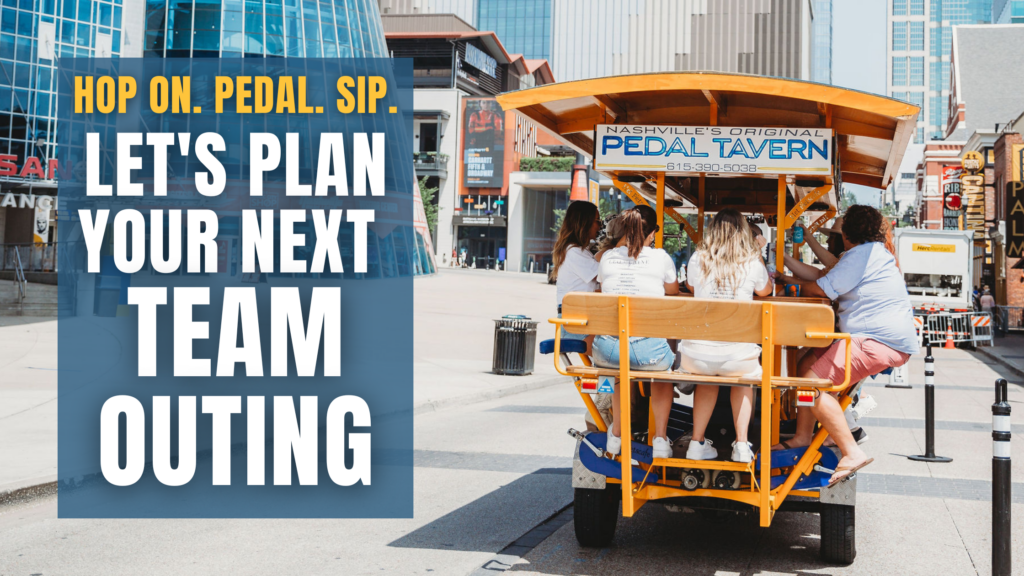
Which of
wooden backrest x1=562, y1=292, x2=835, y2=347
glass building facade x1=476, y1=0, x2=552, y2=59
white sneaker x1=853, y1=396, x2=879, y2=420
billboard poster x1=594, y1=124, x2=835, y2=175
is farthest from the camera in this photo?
glass building facade x1=476, y1=0, x2=552, y2=59

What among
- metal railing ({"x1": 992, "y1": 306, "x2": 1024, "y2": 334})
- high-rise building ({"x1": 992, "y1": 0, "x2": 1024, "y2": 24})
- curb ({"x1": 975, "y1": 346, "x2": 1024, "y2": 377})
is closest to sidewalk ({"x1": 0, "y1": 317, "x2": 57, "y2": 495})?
curb ({"x1": 975, "y1": 346, "x2": 1024, "y2": 377})

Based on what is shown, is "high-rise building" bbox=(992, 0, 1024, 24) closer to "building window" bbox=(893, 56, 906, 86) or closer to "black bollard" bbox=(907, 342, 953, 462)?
"building window" bbox=(893, 56, 906, 86)

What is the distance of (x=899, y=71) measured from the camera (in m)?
187

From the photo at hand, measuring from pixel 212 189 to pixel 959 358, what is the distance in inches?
1094

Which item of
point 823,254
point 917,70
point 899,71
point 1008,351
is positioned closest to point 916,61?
point 917,70

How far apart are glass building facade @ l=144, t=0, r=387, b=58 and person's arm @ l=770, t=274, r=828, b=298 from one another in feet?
121

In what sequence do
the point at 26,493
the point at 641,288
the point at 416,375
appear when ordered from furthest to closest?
the point at 416,375
the point at 26,493
the point at 641,288

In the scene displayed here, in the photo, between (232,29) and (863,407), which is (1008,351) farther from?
(232,29)

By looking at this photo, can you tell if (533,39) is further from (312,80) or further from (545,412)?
(545,412)

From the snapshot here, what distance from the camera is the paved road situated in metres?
5.34

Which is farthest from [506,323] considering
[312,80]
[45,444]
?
[312,80]

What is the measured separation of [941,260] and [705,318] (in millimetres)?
28325

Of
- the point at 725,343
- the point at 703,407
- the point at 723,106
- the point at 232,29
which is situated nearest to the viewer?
the point at 725,343

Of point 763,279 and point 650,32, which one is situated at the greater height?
point 650,32
